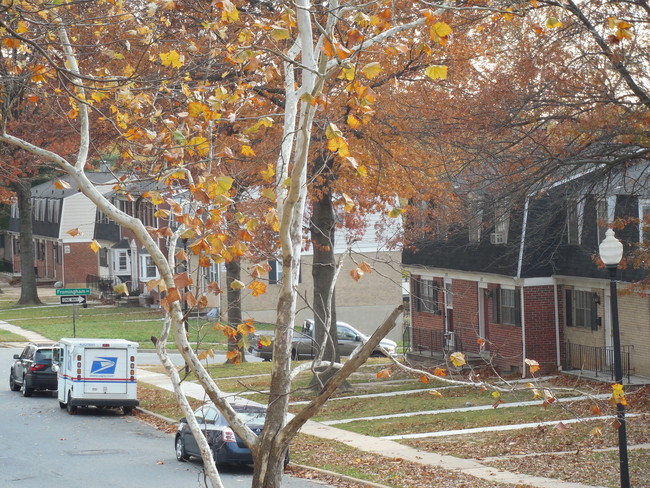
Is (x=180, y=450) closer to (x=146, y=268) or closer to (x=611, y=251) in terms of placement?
(x=611, y=251)

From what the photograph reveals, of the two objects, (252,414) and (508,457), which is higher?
(252,414)

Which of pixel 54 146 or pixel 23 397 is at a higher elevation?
pixel 54 146

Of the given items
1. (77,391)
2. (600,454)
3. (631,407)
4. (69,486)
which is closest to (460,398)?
(631,407)

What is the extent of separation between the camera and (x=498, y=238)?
30.3 m

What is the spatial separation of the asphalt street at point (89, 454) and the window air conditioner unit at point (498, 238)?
1279cm

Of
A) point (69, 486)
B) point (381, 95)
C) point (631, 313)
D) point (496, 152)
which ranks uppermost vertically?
point (381, 95)

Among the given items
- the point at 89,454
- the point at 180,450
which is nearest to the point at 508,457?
the point at 180,450

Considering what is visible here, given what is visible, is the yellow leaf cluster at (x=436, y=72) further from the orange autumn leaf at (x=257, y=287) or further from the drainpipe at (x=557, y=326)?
the drainpipe at (x=557, y=326)

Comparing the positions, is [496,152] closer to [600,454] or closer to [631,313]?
[600,454]

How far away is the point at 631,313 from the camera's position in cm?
2667

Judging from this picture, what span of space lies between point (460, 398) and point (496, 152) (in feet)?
30.1

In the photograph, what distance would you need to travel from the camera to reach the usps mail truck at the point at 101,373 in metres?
24.8

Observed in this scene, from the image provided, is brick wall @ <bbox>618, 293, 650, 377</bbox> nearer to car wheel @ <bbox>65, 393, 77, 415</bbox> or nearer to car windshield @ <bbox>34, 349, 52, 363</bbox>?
car wheel @ <bbox>65, 393, 77, 415</bbox>

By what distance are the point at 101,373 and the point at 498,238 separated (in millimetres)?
13272
